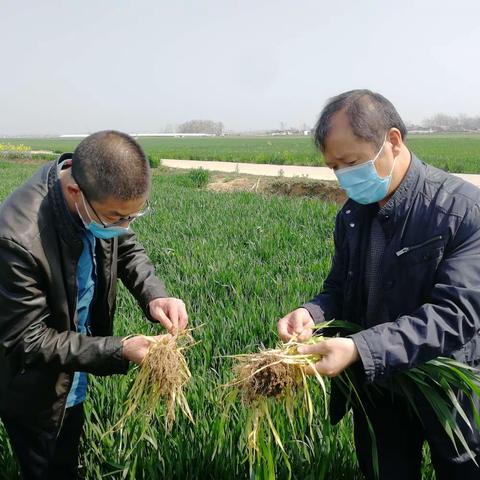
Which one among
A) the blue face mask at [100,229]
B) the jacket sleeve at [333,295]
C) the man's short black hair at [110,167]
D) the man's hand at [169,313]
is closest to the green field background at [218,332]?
the man's hand at [169,313]

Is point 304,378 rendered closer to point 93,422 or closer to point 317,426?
point 317,426

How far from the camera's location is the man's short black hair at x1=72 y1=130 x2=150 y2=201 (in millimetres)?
1643

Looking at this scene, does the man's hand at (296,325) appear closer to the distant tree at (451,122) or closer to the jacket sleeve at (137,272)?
the jacket sleeve at (137,272)

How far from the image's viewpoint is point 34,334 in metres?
1.71

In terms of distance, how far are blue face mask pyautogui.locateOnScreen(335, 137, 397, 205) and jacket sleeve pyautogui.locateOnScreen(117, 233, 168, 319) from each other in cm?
94

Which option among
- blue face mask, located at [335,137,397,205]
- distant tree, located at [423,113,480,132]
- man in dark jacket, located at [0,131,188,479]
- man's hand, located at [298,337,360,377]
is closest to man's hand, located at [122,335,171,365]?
man in dark jacket, located at [0,131,188,479]

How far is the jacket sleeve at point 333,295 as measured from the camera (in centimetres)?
200

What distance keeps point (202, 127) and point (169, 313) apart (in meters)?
145

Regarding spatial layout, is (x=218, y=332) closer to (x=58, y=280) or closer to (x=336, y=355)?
(x=58, y=280)

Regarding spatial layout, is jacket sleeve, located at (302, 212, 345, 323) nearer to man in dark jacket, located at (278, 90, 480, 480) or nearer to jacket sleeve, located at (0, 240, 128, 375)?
man in dark jacket, located at (278, 90, 480, 480)

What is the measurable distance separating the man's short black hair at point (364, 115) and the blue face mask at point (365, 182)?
0.07 meters

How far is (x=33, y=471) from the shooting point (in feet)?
6.66

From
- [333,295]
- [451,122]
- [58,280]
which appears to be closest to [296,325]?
[333,295]

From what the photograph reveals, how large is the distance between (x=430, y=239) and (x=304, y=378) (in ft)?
1.96
